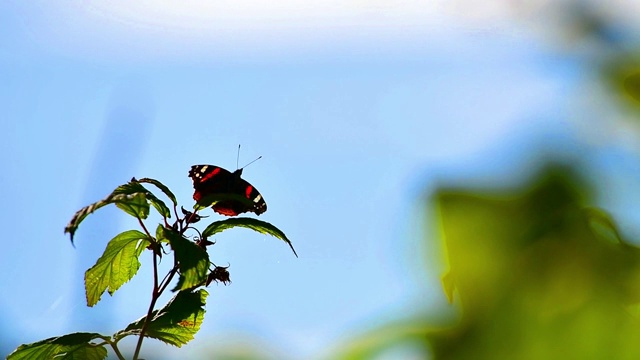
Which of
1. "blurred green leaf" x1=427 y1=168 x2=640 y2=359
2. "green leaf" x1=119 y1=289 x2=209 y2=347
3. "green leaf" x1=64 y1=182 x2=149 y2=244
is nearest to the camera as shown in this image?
"blurred green leaf" x1=427 y1=168 x2=640 y2=359

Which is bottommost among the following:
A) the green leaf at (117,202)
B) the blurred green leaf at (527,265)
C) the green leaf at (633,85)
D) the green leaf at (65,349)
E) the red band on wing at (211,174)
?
the blurred green leaf at (527,265)

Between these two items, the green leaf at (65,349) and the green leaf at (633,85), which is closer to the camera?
the green leaf at (633,85)

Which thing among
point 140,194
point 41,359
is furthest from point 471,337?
point 41,359

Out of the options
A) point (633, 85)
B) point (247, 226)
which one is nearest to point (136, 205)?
point (247, 226)

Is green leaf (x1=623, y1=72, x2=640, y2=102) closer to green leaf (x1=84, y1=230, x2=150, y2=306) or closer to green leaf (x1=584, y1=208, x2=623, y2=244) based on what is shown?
green leaf (x1=584, y1=208, x2=623, y2=244)

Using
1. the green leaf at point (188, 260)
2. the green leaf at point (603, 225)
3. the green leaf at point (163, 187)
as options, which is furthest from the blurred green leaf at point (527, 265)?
the green leaf at point (163, 187)

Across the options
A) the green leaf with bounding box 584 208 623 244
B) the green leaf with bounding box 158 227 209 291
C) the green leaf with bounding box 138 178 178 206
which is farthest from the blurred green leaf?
the green leaf with bounding box 138 178 178 206

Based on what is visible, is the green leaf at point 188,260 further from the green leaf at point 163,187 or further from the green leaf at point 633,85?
the green leaf at point 633,85
